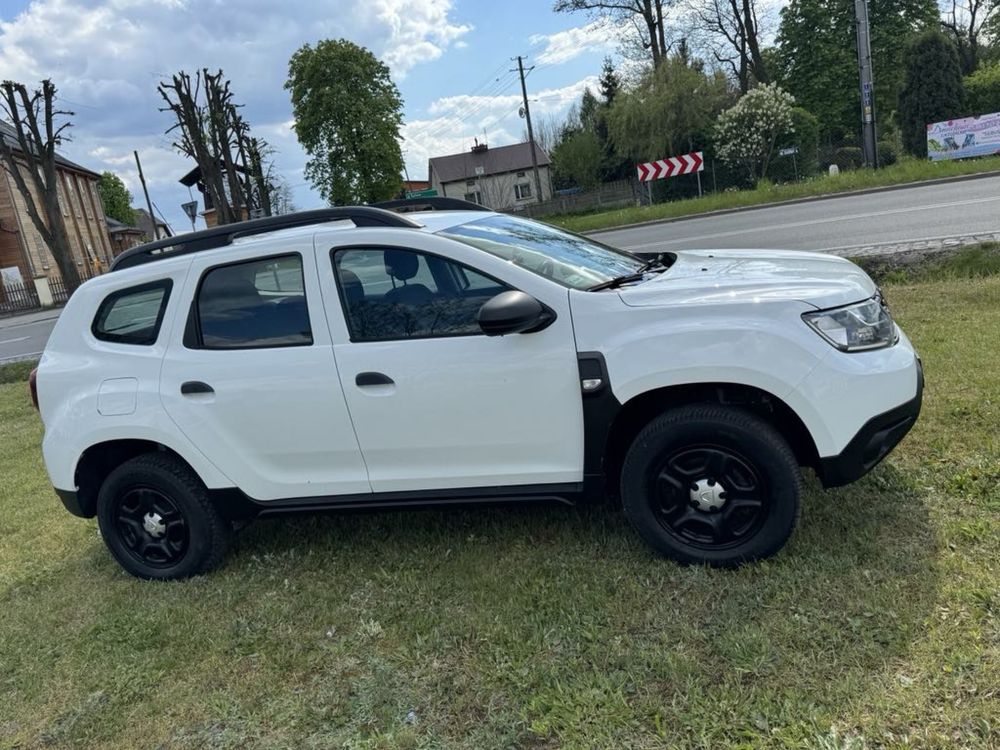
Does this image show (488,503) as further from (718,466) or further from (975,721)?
(975,721)

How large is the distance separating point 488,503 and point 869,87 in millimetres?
20614

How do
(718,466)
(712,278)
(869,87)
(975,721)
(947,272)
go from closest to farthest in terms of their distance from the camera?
1. (975,721)
2. (718,466)
3. (712,278)
4. (947,272)
5. (869,87)

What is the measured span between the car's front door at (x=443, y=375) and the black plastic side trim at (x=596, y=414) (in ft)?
0.11

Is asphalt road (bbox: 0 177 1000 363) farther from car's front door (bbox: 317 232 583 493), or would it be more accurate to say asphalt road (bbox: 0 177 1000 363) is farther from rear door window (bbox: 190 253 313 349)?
rear door window (bbox: 190 253 313 349)

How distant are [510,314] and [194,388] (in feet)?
5.70

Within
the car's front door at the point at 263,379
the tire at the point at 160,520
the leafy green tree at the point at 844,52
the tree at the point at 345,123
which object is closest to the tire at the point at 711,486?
the car's front door at the point at 263,379

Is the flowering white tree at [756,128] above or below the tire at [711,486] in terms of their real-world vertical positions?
above

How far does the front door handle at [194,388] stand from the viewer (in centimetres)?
371

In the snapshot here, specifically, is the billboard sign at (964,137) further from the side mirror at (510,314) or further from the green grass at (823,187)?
the side mirror at (510,314)

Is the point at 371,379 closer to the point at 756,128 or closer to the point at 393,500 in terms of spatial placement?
the point at 393,500

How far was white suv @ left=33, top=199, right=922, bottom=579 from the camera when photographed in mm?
3066

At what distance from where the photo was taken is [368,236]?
3541mm

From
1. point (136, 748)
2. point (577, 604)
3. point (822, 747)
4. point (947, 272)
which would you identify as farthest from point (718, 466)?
point (947, 272)

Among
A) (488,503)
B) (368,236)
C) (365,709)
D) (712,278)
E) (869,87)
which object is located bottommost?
(365,709)
